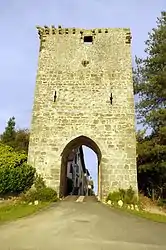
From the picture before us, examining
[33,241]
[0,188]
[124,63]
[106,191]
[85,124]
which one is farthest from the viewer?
[124,63]

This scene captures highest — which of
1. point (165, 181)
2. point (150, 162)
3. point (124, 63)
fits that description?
point (124, 63)

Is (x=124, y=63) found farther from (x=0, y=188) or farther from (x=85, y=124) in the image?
(x=0, y=188)

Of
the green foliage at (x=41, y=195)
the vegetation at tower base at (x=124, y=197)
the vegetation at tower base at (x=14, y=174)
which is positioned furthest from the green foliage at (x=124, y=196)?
the vegetation at tower base at (x=14, y=174)

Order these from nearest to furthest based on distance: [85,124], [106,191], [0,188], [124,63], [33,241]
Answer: [33,241] → [0,188] → [106,191] → [85,124] → [124,63]

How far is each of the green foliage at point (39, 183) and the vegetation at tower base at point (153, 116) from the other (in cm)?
575

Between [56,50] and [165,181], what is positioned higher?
[56,50]

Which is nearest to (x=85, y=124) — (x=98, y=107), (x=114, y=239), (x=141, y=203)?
(x=98, y=107)

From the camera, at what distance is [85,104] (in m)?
16.5

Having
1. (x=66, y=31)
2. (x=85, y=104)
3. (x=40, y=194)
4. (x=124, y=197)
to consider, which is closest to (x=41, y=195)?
(x=40, y=194)

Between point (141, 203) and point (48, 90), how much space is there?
8656 mm

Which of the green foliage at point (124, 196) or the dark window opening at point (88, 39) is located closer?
the green foliage at point (124, 196)

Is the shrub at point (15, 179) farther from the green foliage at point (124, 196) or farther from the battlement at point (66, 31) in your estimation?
the battlement at point (66, 31)

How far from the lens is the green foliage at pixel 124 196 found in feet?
44.5

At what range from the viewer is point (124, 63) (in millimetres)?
17562
